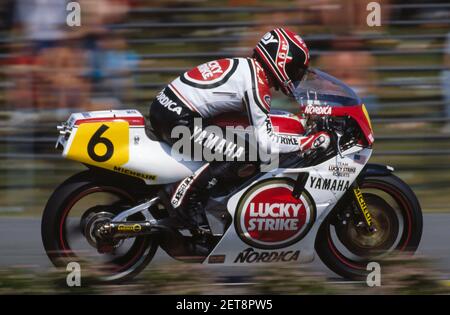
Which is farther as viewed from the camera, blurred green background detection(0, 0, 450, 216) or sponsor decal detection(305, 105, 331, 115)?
blurred green background detection(0, 0, 450, 216)

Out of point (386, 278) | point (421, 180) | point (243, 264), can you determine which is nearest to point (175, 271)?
point (386, 278)

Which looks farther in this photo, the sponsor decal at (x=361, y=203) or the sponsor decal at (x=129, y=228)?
the sponsor decal at (x=361, y=203)

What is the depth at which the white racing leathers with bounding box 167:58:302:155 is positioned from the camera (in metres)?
6.42

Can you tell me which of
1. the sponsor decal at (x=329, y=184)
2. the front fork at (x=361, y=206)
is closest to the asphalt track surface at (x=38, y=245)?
the front fork at (x=361, y=206)

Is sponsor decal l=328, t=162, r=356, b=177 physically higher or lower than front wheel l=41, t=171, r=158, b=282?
higher

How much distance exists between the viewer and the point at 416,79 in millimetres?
9750

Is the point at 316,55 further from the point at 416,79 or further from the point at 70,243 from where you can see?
the point at 70,243

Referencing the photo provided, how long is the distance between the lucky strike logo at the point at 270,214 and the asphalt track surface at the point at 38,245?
1.08 ft

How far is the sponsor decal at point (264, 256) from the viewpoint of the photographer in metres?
6.61

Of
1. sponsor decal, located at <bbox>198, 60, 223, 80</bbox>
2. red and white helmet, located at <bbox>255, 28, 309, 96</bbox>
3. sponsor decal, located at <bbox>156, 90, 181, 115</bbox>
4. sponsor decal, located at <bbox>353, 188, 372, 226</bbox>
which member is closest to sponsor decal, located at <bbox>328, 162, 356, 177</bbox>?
sponsor decal, located at <bbox>353, 188, 372, 226</bbox>

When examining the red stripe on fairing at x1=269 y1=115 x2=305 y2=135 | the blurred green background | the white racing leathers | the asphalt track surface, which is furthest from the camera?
the blurred green background

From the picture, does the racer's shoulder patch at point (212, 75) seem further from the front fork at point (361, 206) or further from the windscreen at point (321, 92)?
the front fork at point (361, 206)

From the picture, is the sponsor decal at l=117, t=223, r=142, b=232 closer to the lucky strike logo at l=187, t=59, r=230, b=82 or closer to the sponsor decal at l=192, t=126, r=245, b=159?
the sponsor decal at l=192, t=126, r=245, b=159

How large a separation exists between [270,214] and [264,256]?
0.97 ft
